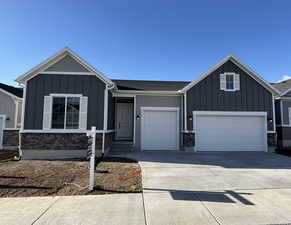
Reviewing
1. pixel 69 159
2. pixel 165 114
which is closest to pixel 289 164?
pixel 165 114

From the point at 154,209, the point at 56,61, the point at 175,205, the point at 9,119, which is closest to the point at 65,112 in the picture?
the point at 56,61

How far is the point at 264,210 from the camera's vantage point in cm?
317

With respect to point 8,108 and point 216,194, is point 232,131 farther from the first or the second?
point 8,108

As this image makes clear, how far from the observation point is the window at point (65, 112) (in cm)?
826

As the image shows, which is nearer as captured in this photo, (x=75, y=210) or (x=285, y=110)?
(x=75, y=210)

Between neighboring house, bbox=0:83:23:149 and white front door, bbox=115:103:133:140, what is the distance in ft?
23.4

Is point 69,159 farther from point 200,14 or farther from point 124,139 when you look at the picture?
point 200,14

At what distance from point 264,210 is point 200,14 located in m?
10.6

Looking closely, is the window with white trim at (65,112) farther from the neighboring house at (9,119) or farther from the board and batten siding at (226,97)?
the board and batten siding at (226,97)

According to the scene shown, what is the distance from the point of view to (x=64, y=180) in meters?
4.88

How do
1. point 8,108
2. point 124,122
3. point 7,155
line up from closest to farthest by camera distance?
1. point 7,155
2. point 8,108
3. point 124,122

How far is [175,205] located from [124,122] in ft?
29.1

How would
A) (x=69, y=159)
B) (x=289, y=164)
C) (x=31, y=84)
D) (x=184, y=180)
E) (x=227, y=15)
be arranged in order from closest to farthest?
(x=184, y=180) → (x=289, y=164) → (x=69, y=159) → (x=31, y=84) → (x=227, y=15)

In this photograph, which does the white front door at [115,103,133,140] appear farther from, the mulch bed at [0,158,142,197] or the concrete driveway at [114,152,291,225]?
the concrete driveway at [114,152,291,225]
